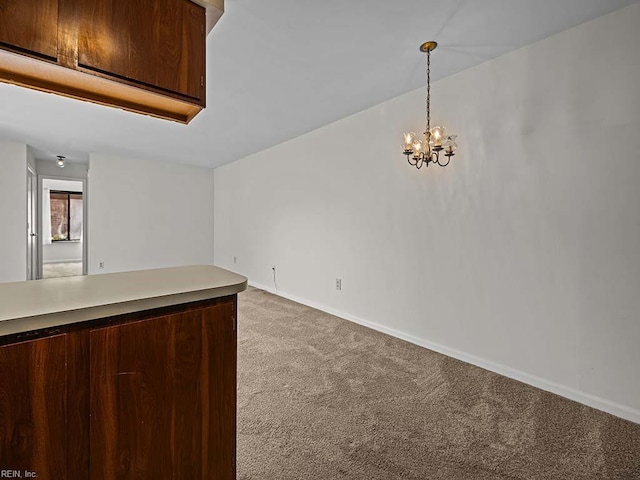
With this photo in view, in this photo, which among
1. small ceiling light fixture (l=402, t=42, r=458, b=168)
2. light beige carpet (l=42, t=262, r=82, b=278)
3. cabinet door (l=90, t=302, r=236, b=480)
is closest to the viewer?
cabinet door (l=90, t=302, r=236, b=480)

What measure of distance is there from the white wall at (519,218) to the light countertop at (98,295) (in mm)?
2038

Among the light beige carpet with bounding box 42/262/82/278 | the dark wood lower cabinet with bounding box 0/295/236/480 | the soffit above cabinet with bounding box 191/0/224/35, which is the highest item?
the soffit above cabinet with bounding box 191/0/224/35

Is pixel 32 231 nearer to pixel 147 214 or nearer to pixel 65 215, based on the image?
pixel 147 214

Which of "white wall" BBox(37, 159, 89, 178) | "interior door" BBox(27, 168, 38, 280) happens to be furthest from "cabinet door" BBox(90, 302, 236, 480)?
"white wall" BBox(37, 159, 89, 178)

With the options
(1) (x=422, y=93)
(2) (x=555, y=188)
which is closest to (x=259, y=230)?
(1) (x=422, y=93)

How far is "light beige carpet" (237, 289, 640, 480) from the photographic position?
146 cm

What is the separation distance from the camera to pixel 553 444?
5.29ft

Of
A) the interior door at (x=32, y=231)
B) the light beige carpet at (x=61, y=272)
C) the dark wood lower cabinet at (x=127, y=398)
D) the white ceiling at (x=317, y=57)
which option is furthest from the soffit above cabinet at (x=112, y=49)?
the light beige carpet at (x=61, y=272)

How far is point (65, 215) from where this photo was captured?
9172mm

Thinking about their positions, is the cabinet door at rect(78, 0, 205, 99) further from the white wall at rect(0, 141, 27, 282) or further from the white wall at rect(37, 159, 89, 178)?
the white wall at rect(37, 159, 89, 178)

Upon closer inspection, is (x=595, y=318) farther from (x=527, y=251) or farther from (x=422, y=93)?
(x=422, y=93)

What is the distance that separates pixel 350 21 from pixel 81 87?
1.53 metres

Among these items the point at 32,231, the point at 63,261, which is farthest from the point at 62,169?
the point at 63,261

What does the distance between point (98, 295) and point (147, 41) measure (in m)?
1.11
